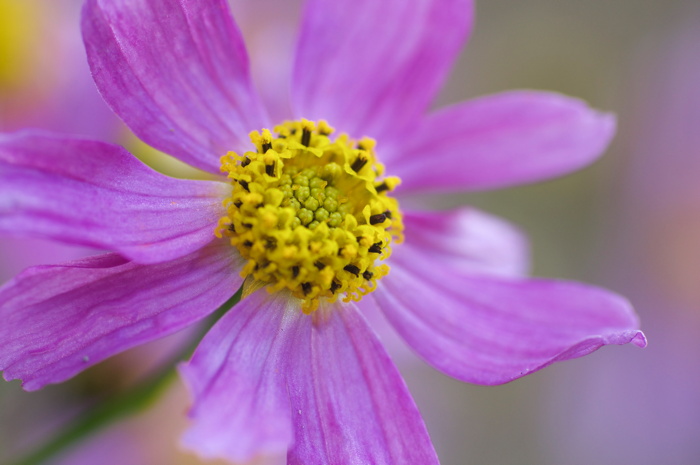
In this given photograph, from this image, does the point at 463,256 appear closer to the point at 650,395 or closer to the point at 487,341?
the point at 487,341

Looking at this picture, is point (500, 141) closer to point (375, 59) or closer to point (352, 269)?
point (375, 59)

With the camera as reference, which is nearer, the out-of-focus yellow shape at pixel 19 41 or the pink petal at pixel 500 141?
the pink petal at pixel 500 141

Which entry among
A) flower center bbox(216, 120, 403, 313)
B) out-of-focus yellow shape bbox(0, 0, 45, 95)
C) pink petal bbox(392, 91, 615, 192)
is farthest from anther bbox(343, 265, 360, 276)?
out-of-focus yellow shape bbox(0, 0, 45, 95)

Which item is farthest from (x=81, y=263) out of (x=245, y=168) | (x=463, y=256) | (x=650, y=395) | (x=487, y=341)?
(x=650, y=395)

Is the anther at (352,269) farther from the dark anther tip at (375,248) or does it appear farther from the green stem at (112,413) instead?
the green stem at (112,413)

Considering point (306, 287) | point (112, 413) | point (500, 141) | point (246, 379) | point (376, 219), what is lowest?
point (112, 413)

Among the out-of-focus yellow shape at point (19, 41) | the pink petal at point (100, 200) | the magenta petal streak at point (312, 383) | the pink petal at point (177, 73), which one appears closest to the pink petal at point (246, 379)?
the magenta petal streak at point (312, 383)

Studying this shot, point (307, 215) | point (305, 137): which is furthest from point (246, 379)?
point (305, 137)

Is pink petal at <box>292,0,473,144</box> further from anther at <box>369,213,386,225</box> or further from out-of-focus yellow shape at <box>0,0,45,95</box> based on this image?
out-of-focus yellow shape at <box>0,0,45,95</box>
